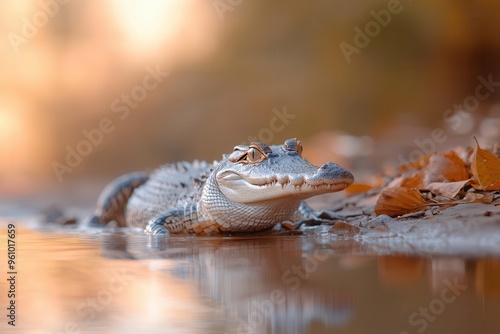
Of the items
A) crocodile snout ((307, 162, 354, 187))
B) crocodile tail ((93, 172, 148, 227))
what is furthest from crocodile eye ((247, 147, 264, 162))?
crocodile tail ((93, 172, 148, 227))

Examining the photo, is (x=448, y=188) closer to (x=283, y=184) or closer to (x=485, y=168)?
(x=485, y=168)

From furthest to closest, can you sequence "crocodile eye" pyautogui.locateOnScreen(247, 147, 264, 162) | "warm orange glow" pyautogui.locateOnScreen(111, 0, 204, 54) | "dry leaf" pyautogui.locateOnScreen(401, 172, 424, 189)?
1. "warm orange glow" pyautogui.locateOnScreen(111, 0, 204, 54)
2. "dry leaf" pyautogui.locateOnScreen(401, 172, 424, 189)
3. "crocodile eye" pyautogui.locateOnScreen(247, 147, 264, 162)

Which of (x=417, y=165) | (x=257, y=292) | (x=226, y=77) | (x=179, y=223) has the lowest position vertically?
(x=257, y=292)

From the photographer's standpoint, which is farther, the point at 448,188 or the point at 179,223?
the point at 179,223

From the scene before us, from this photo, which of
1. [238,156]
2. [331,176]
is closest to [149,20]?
[238,156]

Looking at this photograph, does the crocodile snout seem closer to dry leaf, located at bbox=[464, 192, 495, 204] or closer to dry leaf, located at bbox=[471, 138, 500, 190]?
dry leaf, located at bbox=[464, 192, 495, 204]

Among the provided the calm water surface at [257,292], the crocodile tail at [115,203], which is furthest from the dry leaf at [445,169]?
the crocodile tail at [115,203]

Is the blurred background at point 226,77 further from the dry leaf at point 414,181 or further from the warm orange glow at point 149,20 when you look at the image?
the dry leaf at point 414,181

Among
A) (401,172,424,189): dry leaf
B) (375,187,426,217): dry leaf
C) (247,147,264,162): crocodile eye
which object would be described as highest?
(247,147,264,162): crocodile eye
